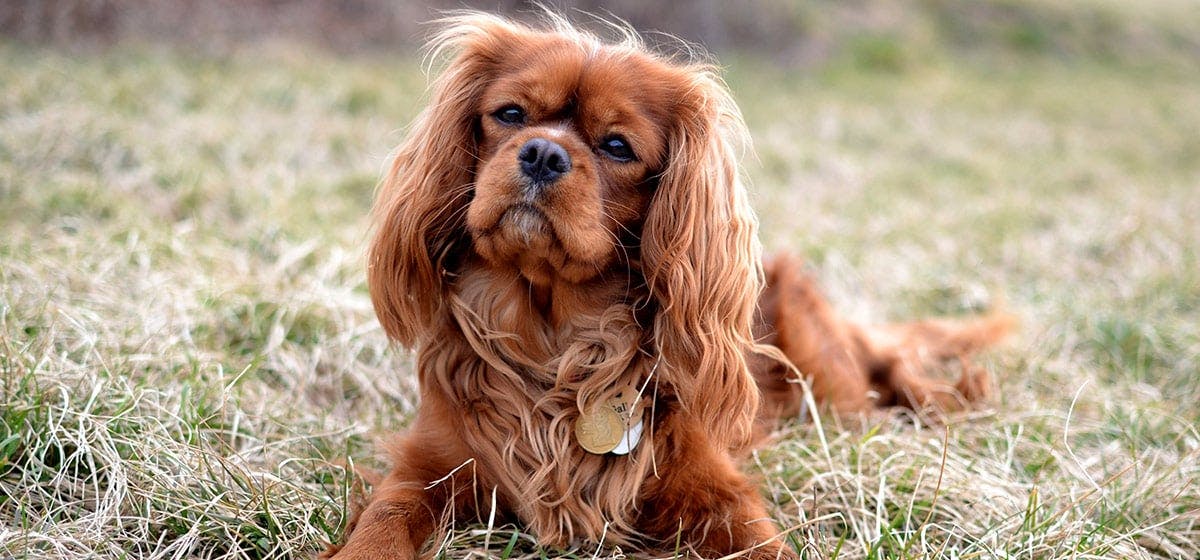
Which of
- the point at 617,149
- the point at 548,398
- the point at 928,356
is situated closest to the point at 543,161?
the point at 617,149

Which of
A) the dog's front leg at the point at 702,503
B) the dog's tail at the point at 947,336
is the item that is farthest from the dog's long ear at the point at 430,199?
the dog's tail at the point at 947,336

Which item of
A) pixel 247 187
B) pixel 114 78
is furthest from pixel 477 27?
pixel 114 78

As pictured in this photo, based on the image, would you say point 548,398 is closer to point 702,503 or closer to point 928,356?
point 702,503

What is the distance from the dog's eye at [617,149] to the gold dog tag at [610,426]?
1.97 ft

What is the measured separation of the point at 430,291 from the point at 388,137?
474cm

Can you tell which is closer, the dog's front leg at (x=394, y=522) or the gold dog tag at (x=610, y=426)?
the dog's front leg at (x=394, y=522)

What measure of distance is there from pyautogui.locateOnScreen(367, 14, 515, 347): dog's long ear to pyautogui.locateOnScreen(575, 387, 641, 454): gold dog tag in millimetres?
507

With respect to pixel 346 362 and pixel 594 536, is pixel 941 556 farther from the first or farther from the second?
pixel 346 362

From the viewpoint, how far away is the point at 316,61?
873 cm

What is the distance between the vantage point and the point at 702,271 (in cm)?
239

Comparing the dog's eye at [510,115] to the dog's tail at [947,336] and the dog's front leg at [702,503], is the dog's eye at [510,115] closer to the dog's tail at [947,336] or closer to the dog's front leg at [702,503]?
the dog's front leg at [702,503]

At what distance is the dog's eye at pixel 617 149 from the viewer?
2347 mm

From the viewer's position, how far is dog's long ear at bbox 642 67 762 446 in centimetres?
236

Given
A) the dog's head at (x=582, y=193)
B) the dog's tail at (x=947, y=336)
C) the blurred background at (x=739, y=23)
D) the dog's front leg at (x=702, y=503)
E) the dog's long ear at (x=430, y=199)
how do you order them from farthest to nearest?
the blurred background at (x=739, y=23)
the dog's tail at (x=947, y=336)
the dog's long ear at (x=430, y=199)
the dog's front leg at (x=702, y=503)
the dog's head at (x=582, y=193)
